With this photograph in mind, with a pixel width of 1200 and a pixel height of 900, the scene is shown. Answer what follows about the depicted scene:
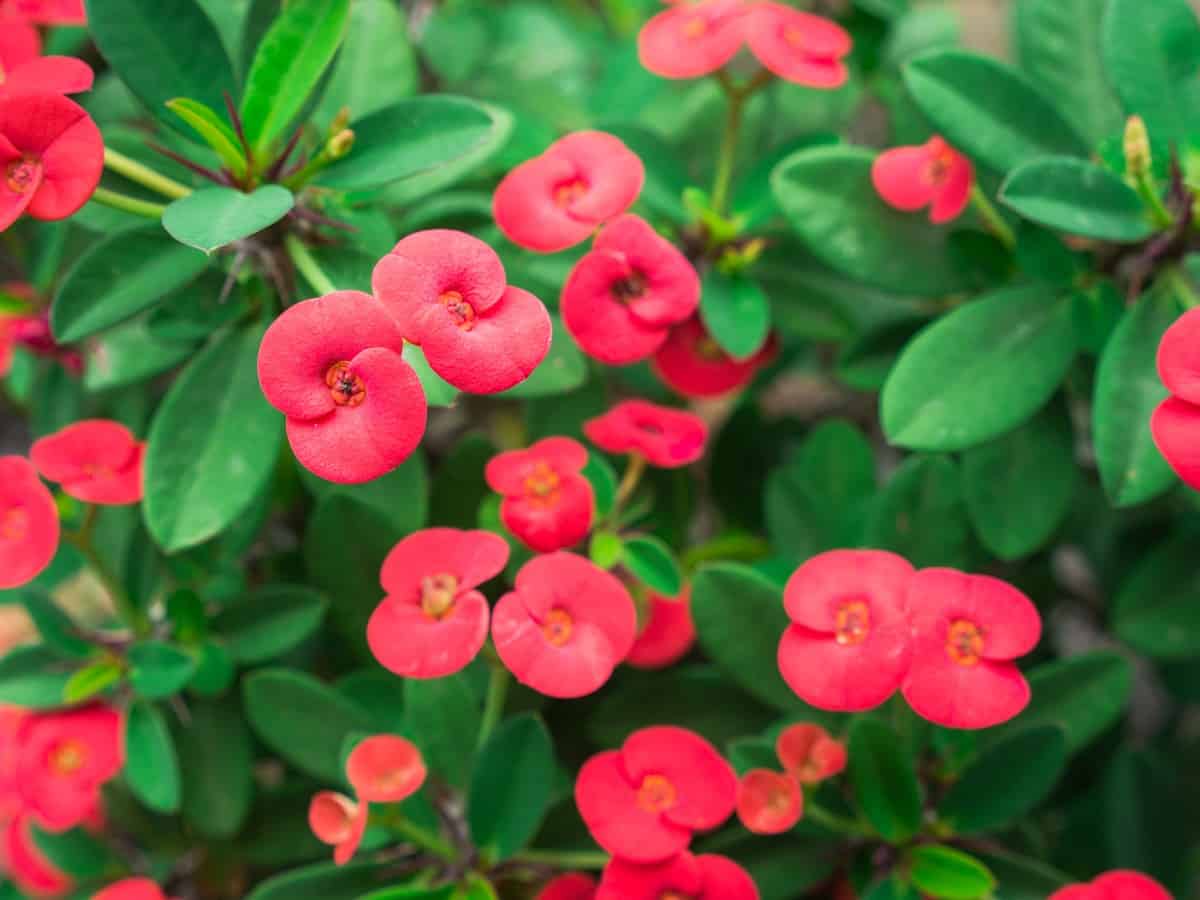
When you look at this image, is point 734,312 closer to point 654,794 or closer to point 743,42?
point 743,42

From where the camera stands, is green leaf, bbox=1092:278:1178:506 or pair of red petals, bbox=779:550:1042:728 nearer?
pair of red petals, bbox=779:550:1042:728

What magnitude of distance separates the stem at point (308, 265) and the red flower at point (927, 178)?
2.06ft

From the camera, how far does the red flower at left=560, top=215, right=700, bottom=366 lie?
104 cm

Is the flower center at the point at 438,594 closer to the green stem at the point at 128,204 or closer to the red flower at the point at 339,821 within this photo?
the red flower at the point at 339,821

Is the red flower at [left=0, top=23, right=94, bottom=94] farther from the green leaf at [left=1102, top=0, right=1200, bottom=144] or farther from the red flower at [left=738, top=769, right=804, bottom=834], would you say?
the green leaf at [left=1102, top=0, right=1200, bottom=144]

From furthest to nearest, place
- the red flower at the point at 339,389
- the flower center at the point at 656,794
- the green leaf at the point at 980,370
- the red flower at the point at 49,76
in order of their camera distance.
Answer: the green leaf at the point at 980,370, the flower center at the point at 656,794, the red flower at the point at 49,76, the red flower at the point at 339,389

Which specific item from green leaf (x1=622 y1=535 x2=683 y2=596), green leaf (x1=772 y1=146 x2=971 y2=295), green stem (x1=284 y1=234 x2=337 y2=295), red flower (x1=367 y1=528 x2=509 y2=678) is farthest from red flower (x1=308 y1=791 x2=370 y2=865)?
green leaf (x1=772 y1=146 x2=971 y2=295)

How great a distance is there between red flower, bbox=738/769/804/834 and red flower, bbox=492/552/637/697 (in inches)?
8.3

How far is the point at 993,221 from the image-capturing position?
129cm

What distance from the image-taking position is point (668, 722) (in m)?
1.34

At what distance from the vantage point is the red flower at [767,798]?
3.39 ft

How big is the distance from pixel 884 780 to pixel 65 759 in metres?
0.94

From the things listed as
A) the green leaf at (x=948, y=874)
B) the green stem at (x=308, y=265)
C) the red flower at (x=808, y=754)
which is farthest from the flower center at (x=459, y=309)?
the green leaf at (x=948, y=874)

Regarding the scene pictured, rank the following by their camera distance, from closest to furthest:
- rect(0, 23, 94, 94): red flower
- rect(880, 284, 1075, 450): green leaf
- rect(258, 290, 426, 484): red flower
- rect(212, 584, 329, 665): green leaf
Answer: rect(258, 290, 426, 484): red flower → rect(0, 23, 94, 94): red flower → rect(880, 284, 1075, 450): green leaf → rect(212, 584, 329, 665): green leaf
